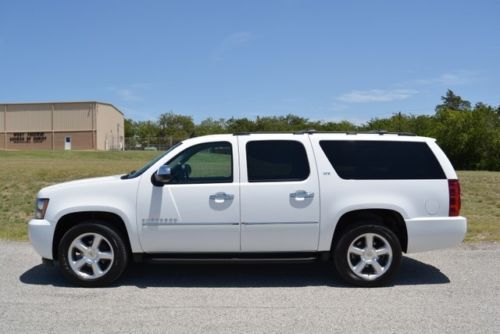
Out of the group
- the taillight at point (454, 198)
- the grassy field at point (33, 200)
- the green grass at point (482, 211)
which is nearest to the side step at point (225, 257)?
the taillight at point (454, 198)

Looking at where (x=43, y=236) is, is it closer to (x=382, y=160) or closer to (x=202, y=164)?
(x=202, y=164)

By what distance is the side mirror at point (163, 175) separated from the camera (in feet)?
18.4

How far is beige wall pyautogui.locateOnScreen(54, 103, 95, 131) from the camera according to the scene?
233 feet

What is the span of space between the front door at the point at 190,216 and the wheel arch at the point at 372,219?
1.23 m

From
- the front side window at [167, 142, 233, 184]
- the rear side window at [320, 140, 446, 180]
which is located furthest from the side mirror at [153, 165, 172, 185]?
the rear side window at [320, 140, 446, 180]

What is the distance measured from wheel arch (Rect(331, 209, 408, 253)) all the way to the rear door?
0.34 meters

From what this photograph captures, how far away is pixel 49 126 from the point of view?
71.4 metres

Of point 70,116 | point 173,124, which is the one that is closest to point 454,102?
point 173,124

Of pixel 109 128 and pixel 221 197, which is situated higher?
pixel 109 128

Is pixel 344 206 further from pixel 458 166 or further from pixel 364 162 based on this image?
pixel 458 166

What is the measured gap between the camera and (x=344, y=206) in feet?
19.0

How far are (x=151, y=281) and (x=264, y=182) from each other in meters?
1.84

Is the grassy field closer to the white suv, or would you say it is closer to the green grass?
the green grass

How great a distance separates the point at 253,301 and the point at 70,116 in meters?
71.5
